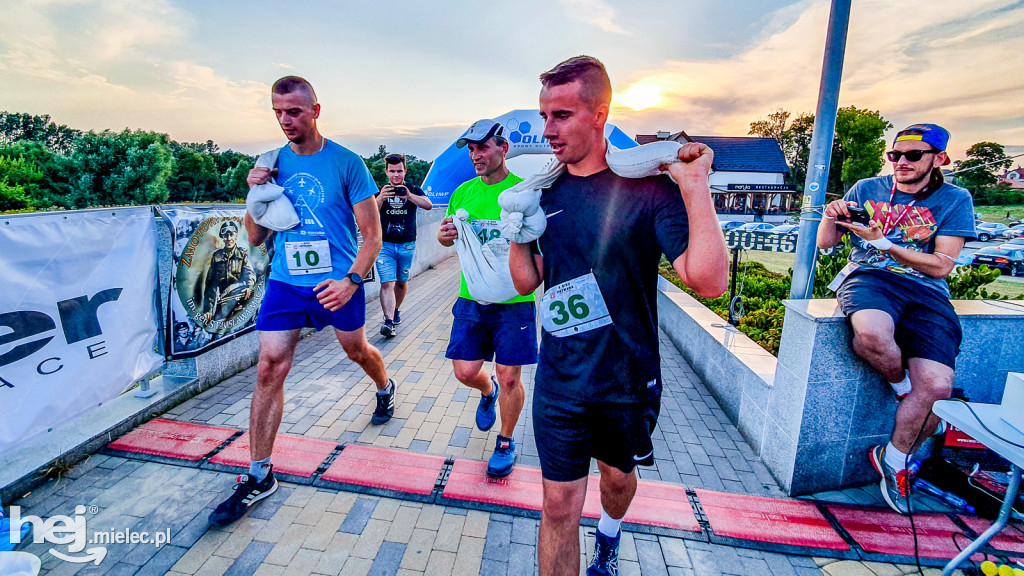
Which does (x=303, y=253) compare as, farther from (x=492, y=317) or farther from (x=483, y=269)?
(x=492, y=317)

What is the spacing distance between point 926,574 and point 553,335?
7.79ft

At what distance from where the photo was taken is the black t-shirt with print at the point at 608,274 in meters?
1.51

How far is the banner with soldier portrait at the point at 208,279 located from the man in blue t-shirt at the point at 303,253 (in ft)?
4.55

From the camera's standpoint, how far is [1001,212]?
1277 inches

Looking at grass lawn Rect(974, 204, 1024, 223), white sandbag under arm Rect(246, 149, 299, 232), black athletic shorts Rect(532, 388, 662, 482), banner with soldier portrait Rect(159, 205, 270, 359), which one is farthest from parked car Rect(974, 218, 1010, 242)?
banner with soldier portrait Rect(159, 205, 270, 359)

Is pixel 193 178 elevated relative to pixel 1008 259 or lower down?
elevated

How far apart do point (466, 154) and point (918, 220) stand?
623 centimetres

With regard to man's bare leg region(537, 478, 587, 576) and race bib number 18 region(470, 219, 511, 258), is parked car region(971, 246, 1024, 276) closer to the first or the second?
race bib number 18 region(470, 219, 511, 258)

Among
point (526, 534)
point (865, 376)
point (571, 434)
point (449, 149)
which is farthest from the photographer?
point (449, 149)

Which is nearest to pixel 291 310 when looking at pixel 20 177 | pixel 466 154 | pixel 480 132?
pixel 480 132

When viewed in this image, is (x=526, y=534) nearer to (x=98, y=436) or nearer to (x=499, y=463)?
(x=499, y=463)

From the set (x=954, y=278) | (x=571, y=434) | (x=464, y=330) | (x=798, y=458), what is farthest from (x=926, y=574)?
(x=954, y=278)

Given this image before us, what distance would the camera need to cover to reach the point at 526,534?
7.76ft

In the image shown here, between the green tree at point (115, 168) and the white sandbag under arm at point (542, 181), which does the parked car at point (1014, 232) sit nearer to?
the white sandbag under arm at point (542, 181)
